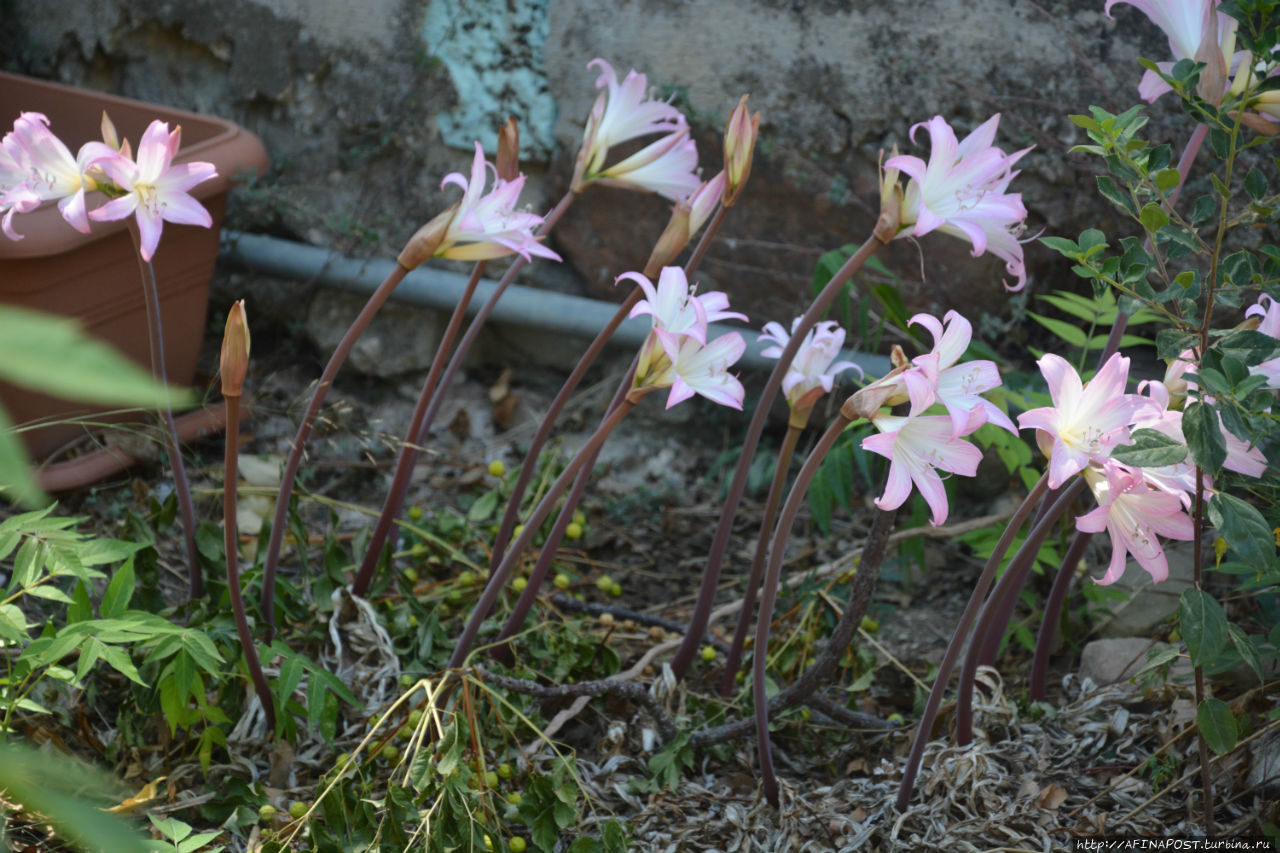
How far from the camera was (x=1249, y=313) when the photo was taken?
1250mm

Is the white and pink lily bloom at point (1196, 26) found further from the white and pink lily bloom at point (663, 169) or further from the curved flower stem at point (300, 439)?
the curved flower stem at point (300, 439)

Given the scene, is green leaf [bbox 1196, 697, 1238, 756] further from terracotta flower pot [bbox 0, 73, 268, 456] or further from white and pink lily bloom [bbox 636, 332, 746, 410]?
terracotta flower pot [bbox 0, 73, 268, 456]

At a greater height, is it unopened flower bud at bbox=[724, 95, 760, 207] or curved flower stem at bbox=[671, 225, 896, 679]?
unopened flower bud at bbox=[724, 95, 760, 207]

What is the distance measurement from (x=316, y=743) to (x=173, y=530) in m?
0.68

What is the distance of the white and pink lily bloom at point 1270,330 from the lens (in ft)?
3.73

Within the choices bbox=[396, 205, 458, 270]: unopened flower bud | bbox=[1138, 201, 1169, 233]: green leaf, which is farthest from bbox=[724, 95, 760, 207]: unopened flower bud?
bbox=[1138, 201, 1169, 233]: green leaf

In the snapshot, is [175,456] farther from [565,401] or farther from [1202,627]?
[1202,627]

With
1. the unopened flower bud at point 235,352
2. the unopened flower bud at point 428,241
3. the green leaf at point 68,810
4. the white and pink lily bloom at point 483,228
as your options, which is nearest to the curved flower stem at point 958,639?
the white and pink lily bloom at point 483,228

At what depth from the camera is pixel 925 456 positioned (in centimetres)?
109

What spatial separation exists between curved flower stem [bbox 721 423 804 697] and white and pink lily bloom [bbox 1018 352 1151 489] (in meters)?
0.37

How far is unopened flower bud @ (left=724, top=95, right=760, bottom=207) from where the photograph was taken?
132cm

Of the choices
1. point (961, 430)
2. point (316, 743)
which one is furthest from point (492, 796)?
point (961, 430)

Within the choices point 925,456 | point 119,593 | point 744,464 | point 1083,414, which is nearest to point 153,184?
point 119,593

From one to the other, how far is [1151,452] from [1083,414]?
7 centimetres
